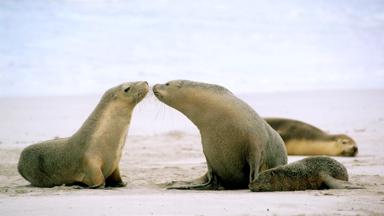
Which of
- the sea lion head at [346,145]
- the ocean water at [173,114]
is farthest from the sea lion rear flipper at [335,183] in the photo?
the ocean water at [173,114]

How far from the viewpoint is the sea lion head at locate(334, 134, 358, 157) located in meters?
12.0

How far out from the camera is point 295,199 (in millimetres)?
5809

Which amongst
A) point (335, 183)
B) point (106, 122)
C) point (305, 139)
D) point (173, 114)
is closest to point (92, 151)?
point (106, 122)

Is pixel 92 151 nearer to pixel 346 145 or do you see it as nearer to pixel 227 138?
pixel 227 138

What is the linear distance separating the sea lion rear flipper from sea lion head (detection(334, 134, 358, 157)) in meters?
5.22

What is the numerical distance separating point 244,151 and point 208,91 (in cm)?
74

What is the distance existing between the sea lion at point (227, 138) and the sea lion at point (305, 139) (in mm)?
5286

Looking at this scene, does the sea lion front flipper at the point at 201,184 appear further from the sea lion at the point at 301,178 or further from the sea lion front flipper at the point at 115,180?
the sea lion at the point at 301,178

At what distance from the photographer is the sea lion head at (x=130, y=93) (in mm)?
8242

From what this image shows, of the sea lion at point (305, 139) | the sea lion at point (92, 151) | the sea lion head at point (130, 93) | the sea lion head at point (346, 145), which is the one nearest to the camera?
the sea lion at point (92, 151)

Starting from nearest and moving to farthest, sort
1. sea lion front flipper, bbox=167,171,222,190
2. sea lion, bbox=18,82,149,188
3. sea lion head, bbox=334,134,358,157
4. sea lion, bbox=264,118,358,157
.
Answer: sea lion front flipper, bbox=167,171,222,190, sea lion, bbox=18,82,149,188, sea lion head, bbox=334,134,358,157, sea lion, bbox=264,118,358,157

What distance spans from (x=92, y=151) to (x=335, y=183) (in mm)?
2453

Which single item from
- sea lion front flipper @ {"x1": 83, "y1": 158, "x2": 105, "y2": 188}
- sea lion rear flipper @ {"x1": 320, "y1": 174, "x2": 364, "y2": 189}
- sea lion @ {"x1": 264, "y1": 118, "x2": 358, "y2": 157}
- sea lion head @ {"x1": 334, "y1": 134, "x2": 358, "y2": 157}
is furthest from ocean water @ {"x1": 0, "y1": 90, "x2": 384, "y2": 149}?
sea lion rear flipper @ {"x1": 320, "y1": 174, "x2": 364, "y2": 189}

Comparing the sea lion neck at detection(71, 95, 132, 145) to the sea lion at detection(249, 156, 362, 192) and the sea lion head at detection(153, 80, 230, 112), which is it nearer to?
the sea lion head at detection(153, 80, 230, 112)
